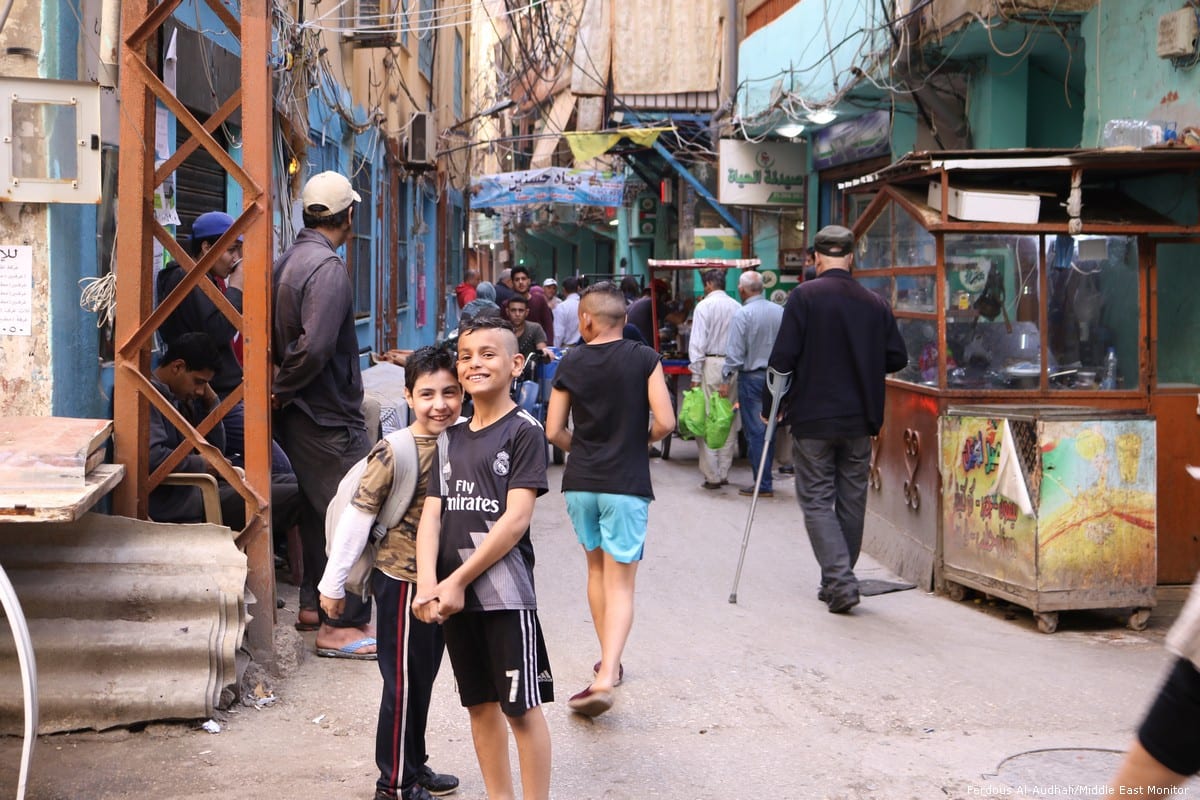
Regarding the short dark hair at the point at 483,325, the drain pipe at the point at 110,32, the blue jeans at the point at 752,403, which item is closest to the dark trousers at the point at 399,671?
the short dark hair at the point at 483,325

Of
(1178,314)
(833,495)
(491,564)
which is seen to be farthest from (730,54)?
(491,564)

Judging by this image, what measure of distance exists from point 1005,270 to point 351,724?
4.85m

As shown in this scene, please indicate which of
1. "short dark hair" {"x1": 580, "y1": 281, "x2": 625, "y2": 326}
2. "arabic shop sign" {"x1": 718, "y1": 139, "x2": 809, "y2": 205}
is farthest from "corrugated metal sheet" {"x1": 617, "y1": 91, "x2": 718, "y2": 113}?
"short dark hair" {"x1": 580, "y1": 281, "x2": 625, "y2": 326}

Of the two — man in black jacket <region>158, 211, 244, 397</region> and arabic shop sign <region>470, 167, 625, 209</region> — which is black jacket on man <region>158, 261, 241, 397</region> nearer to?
man in black jacket <region>158, 211, 244, 397</region>

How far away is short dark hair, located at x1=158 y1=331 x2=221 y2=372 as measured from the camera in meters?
6.25

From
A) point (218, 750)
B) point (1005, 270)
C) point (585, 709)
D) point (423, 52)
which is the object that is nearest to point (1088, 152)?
point (1005, 270)

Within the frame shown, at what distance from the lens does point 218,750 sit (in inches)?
193

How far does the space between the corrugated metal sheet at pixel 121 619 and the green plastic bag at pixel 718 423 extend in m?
7.13

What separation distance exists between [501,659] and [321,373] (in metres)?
2.67

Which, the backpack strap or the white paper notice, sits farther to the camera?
the white paper notice

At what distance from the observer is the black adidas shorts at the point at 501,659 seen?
12.6 ft

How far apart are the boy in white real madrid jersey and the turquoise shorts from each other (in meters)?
1.58

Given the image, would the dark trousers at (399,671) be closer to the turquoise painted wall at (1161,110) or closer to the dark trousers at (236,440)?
the dark trousers at (236,440)

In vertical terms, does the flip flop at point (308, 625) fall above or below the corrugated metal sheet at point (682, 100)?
below
